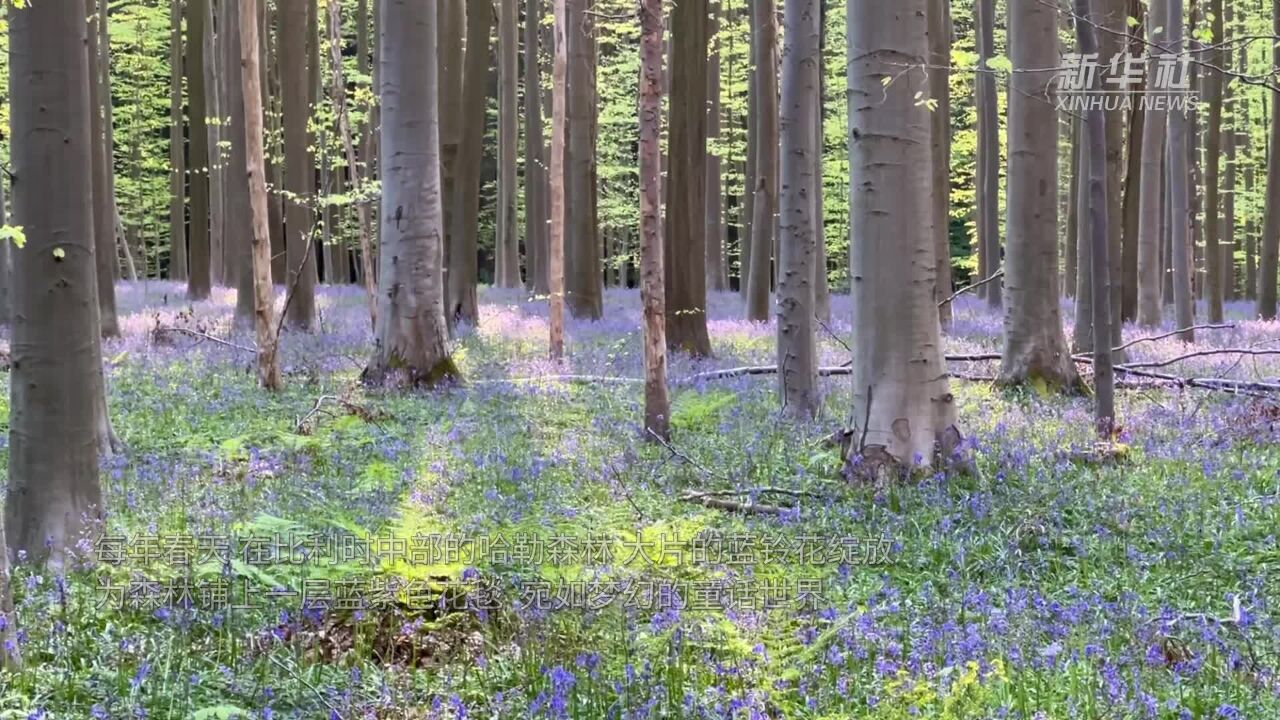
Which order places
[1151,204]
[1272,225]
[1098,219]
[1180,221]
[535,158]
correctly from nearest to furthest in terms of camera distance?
[1098,219] → [1151,204] → [1180,221] → [1272,225] → [535,158]

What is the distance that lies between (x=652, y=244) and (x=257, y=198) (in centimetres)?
552

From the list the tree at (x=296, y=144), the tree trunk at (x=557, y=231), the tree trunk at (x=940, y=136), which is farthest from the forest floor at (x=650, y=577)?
the tree at (x=296, y=144)

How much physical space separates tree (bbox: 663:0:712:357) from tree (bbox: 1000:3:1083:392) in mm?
4356

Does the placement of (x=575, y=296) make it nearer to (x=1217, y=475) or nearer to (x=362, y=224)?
(x=362, y=224)

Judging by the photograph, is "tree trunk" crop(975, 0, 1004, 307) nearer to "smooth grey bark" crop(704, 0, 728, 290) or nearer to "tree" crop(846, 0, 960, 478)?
"smooth grey bark" crop(704, 0, 728, 290)

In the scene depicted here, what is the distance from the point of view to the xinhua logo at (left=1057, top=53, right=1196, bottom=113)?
27.2 ft

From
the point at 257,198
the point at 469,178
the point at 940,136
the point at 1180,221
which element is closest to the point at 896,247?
the point at 257,198

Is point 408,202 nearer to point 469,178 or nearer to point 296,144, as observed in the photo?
point 296,144

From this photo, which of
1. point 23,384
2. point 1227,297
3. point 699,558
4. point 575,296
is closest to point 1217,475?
point 699,558

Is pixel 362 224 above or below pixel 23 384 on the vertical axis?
above

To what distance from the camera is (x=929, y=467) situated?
7211 millimetres

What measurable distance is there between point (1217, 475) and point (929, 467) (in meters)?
2.11

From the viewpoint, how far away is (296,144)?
53.7 feet

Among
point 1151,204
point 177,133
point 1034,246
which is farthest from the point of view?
point 177,133
